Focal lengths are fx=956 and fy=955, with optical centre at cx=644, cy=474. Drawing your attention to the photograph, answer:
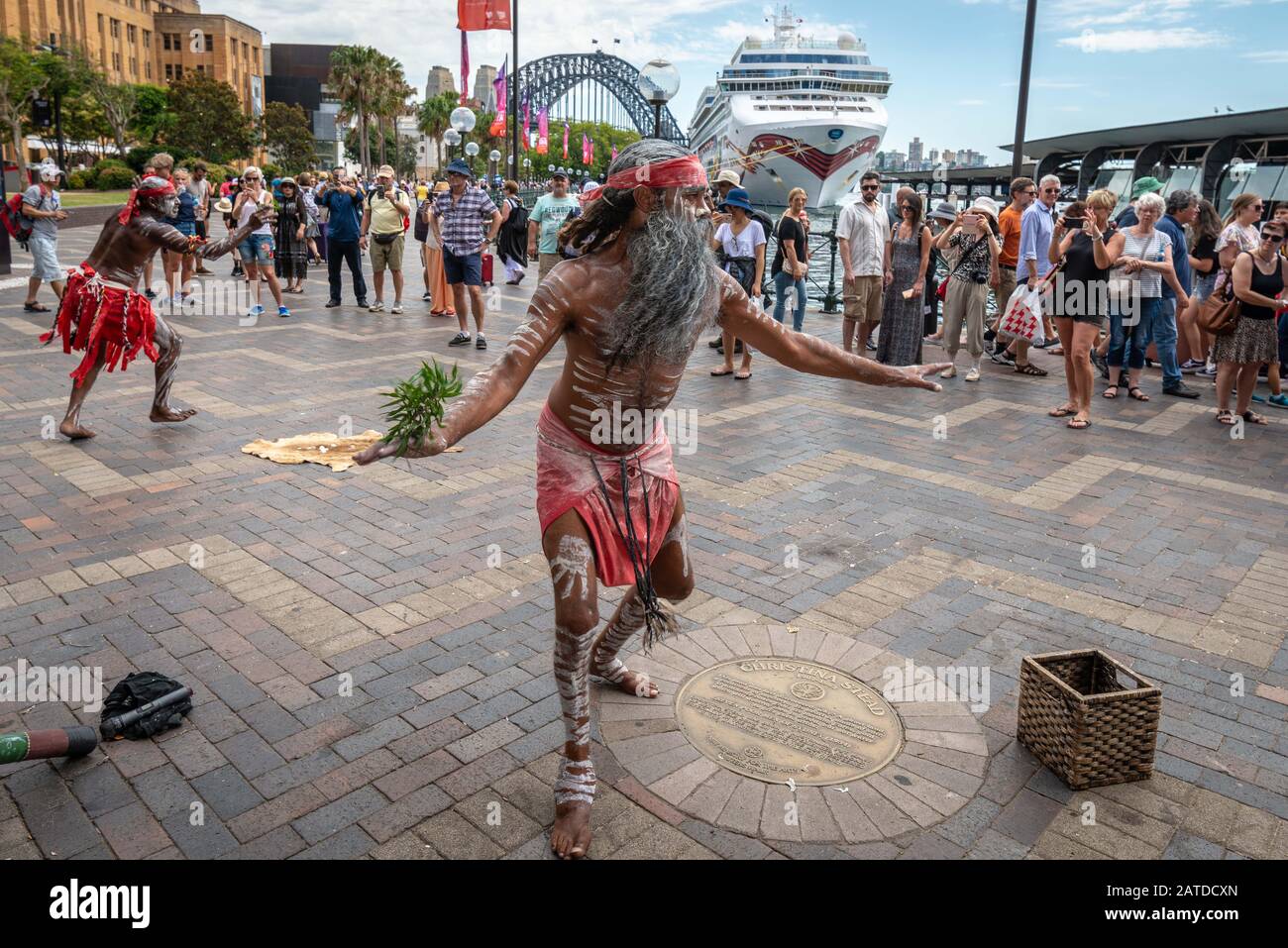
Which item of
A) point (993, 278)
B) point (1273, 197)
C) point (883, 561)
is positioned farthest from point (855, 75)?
point (883, 561)

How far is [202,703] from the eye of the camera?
12.0ft

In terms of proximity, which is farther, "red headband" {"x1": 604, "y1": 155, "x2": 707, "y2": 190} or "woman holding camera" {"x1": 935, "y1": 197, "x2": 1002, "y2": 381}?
"woman holding camera" {"x1": 935, "y1": 197, "x2": 1002, "y2": 381}

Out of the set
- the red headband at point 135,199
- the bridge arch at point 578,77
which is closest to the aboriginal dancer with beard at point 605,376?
the red headband at point 135,199

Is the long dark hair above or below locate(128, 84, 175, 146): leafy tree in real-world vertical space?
below

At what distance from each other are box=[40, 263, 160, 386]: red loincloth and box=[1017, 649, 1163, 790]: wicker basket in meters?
6.43

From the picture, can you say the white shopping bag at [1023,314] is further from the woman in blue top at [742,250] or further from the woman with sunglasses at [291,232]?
the woman with sunglasses at [291,232]

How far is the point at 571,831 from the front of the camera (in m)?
2.89

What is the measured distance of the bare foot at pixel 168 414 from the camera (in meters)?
7.41

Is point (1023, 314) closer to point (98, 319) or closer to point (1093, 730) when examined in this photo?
point (1093, 730)

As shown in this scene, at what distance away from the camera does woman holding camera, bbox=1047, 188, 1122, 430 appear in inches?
322

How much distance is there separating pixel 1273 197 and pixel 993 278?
37.6 ft

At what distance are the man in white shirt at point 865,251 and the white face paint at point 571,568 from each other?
769 cm

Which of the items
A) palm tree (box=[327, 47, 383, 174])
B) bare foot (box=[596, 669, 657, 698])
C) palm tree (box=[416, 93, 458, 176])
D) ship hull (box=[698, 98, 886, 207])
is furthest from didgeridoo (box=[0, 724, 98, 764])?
palm tree (box=[416, 93, 458, 176])

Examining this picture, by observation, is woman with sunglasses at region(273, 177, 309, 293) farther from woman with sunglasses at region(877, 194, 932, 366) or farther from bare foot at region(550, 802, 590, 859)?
bare foot at region(550, 802, 590, 859)
